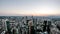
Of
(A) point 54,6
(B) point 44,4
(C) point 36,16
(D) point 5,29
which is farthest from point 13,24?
(A) point 54,6

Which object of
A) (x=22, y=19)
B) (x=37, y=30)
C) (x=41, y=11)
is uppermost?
(x=41, y=11)

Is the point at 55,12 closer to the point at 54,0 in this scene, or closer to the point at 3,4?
the point at 54,0

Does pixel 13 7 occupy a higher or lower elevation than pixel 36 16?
higher

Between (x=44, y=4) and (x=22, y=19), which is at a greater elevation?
(x=44, y=4)

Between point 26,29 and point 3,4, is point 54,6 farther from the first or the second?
point 3,4

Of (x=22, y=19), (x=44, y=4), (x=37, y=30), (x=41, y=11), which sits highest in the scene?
(x=44, y=4)

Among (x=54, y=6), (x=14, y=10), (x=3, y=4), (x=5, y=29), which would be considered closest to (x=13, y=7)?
(x=14, y=10)
